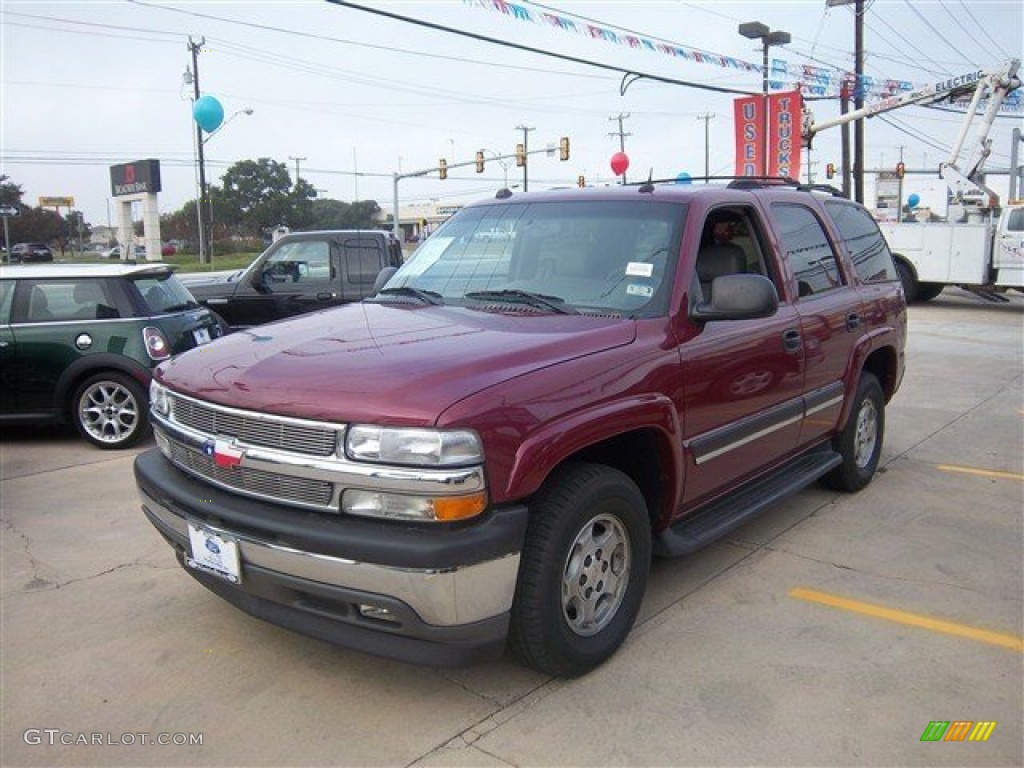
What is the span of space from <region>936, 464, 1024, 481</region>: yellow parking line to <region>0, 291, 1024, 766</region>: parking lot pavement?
991mm

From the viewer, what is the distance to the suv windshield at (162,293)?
7297 millimetres

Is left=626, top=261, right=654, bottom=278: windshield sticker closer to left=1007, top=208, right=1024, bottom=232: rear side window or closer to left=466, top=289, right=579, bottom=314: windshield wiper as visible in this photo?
left=466, top=289, right=579, bottom=314: windshield wiper

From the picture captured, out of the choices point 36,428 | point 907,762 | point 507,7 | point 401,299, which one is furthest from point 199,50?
point 907,762

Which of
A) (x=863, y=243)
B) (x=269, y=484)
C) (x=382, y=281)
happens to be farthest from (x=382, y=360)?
(x=863, y=243)

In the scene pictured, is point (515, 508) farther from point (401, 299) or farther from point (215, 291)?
point (215, 291)

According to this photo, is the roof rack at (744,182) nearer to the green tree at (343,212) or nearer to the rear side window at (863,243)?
the rear side window at (863,243)

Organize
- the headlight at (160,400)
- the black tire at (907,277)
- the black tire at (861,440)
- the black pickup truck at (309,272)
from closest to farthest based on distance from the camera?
1. the headlight at (160,400)
2. the black tire at (861,440)
3. the black pickup truck at (309,272)
4. the black tire at (907,277)

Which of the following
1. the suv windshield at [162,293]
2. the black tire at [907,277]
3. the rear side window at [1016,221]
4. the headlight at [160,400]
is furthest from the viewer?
the black tire at [907,277]

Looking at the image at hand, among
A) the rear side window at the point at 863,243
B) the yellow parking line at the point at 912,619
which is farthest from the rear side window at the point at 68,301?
the yellow parking line at the point at 912,619

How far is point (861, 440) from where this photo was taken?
563 centimetres

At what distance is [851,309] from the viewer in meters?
5.10

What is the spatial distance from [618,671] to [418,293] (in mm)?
2036

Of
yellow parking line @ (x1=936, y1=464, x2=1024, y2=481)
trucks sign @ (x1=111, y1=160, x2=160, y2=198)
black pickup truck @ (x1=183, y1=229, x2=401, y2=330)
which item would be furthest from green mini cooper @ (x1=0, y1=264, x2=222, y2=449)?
trucks sign @ (x1=111, y1=160, x2=160, y2=198)

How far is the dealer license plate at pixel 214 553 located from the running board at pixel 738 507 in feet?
5.76
